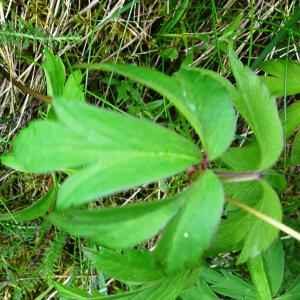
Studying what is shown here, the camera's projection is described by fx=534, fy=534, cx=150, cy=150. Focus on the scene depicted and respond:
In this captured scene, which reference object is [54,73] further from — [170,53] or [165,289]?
[165,289]

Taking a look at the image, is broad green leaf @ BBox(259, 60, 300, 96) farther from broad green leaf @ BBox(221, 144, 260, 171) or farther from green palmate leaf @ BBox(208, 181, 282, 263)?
green palmate leaf @ BBox(208, 181, 282, 263)

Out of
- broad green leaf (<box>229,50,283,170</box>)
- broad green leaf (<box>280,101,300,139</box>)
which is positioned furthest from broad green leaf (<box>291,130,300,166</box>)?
broad green leaf (<box>229,50,283,170</box>)

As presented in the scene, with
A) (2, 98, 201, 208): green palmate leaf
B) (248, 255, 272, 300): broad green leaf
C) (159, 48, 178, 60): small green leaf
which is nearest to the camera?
(2, 98, 201, 208): green palmate leaf

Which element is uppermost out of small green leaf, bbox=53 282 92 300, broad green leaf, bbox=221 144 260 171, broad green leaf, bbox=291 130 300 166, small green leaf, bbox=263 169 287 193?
small green leaf, bbox=263 169 287 193

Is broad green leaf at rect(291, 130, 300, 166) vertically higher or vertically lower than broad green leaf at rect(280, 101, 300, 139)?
lower

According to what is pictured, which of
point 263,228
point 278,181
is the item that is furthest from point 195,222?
point 278,181

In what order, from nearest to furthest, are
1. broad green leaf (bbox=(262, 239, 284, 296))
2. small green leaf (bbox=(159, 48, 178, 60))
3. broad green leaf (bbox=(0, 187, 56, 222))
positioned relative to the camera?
broad green leaf (bbox=(262, 239, 284, 296)) → broad green leaf (bbox=(0, 187, 56, 222)) → small green leaf (bbox=(159, 48, 178, 60))
